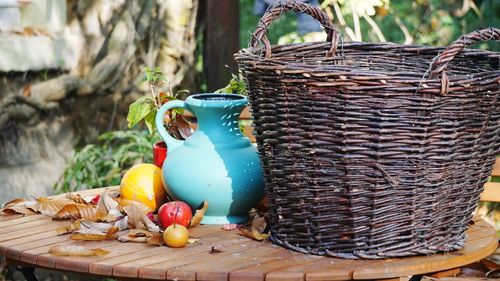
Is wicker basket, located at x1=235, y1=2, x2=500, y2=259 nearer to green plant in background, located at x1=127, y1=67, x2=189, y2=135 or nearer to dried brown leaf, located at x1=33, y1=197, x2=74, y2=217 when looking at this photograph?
green plant in background, located at x1=127, y1=67, x2=189, y2=135

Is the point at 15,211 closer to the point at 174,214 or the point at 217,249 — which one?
the point at 174,214

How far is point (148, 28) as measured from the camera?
4.64m

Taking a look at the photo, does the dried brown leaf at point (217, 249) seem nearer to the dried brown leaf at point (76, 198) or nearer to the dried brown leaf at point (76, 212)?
the dried brown leaf at point (76, 212)

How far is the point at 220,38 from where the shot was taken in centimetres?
463

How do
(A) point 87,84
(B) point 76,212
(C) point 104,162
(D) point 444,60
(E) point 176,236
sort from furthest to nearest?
1. (A) point 87,84
2. (C) point 104,162
3. (B) point 76,212
4. (E) point 176,236
5. (D) point 444,60

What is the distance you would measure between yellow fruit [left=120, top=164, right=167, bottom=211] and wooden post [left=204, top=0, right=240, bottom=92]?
7.01ft

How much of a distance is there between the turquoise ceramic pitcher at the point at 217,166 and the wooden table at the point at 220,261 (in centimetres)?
8

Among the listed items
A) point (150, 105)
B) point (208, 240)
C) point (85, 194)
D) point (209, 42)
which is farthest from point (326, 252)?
point (209, 42)

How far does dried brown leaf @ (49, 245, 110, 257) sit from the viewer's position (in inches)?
80.7

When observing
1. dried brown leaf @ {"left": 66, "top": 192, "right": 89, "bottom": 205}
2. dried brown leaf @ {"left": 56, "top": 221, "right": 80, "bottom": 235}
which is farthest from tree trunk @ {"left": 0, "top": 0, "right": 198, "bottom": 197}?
dried brown leaf @ {"left": 56, "top": 221, "right": 80, "bottom": 235}

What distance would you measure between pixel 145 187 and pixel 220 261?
0.50 m

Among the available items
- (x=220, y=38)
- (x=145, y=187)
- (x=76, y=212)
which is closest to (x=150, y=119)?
(x=145, y=187)

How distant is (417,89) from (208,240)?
634mm

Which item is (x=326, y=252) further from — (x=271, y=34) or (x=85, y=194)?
(x=271, y=34)
